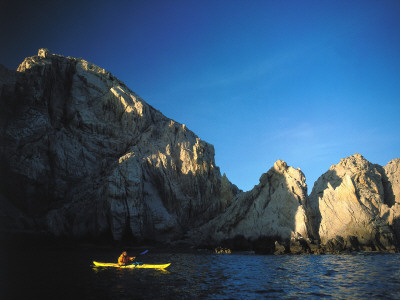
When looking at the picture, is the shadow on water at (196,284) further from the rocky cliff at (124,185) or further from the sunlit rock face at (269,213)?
the sunlit rock face at (269,213)

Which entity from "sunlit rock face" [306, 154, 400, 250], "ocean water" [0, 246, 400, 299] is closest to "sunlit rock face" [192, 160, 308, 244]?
"sunlit rock face" [306, 154, 400, 250]

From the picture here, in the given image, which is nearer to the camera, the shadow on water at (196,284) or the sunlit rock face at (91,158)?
the shadow on water at (196,284)

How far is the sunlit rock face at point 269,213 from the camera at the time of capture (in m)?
52.2

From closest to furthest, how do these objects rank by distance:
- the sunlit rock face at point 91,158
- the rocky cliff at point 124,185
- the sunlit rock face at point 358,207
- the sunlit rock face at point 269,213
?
the sunlit rock face at point 358,207 → the rocky cliff at point 124,185 → the sunlit rock face at point 269,213 → the sunlit rock face at point 91,158

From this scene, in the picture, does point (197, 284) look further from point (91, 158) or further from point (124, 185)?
point (91, 158)

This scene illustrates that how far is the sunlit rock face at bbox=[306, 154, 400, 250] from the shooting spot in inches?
1807

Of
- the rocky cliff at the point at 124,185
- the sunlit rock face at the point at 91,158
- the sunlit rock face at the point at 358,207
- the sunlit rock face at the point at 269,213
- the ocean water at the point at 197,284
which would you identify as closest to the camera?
the ocean water at the point at 197,284

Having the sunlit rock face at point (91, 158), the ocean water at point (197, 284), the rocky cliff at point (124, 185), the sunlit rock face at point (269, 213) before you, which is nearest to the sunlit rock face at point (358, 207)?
the rocky cliff at point (124, 185)

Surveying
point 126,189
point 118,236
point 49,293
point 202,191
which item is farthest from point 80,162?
point 49,293

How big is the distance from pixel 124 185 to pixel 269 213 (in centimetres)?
2817

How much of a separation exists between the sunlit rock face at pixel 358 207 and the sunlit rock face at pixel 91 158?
29880mm

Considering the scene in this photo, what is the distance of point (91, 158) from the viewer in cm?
6506

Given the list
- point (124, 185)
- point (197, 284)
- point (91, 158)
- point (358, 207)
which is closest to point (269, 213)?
point (358, 207)

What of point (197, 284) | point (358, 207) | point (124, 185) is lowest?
point (197, 284)
